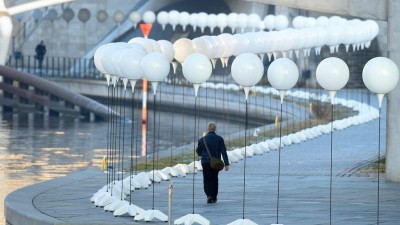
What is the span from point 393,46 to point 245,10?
132ft

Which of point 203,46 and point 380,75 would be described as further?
point 203,46

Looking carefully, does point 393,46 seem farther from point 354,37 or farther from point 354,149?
point 354,37

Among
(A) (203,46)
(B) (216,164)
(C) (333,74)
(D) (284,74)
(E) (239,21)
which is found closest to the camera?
(C) (333,74)

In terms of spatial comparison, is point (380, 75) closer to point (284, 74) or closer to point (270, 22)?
point (284, 74)

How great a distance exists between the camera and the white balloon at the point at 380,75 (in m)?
24.8

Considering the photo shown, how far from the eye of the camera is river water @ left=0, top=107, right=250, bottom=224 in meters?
36.1

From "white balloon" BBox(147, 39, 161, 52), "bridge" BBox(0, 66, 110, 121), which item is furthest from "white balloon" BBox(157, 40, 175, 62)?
"bridge" BBox(0, 66, 110, 121)

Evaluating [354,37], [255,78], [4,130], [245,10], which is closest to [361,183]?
[255,78]

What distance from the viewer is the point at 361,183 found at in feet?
102

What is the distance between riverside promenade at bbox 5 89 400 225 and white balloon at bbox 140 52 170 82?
2.16 meters

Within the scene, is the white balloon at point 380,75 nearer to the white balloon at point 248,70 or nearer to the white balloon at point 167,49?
the white balloon at point 248,70

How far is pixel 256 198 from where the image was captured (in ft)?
92.8

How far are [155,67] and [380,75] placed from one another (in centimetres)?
383

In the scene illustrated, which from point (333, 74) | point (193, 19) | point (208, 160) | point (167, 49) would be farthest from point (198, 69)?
point (193, 19)
